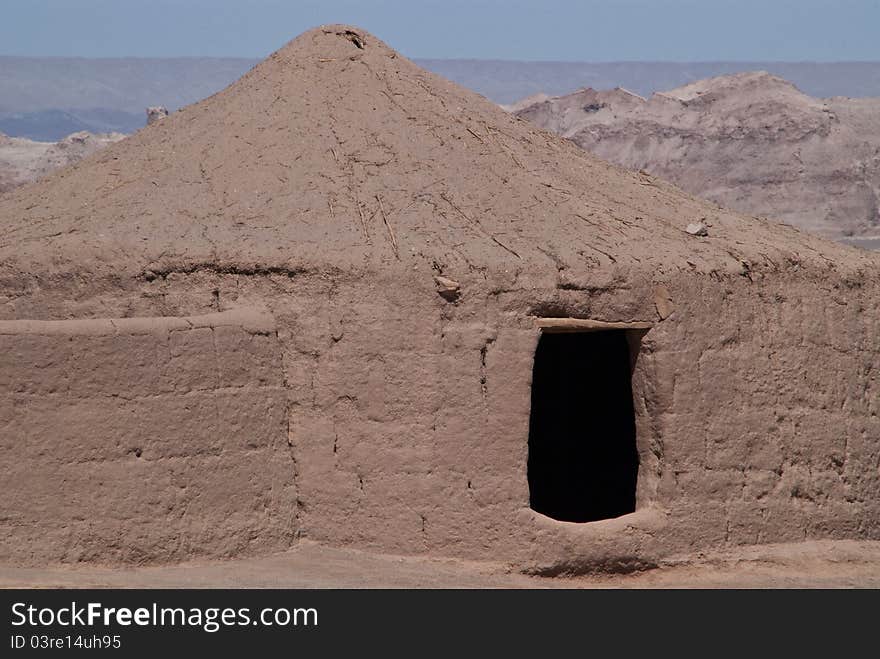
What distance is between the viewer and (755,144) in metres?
37.8

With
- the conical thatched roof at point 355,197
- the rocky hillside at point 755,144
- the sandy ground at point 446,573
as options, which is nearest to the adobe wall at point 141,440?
the sandy ground at point 446,573

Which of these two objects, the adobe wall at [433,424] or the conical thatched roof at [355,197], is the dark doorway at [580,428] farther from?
the adobe wall at [433,424]

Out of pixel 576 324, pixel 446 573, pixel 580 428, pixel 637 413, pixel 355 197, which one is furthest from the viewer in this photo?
pixel 580 428

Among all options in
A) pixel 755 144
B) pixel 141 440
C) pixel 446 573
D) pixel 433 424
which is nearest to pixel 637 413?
pixel 433 424

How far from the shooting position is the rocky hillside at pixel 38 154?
36625 millimetres

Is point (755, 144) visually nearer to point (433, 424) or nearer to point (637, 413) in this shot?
point (637, 413)

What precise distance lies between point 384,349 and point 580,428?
3651 millimetres

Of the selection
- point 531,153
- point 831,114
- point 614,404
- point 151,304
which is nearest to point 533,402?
point 614,404

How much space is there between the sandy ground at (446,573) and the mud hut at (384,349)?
3.9 inches

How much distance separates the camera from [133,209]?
8.53 metres

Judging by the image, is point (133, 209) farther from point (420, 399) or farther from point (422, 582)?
point (422, 582)

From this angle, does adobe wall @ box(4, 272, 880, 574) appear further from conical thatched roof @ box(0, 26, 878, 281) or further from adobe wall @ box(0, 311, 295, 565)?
conical thatched roof @ box(0, 26, 878, 281)

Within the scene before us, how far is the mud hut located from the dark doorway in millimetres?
1675

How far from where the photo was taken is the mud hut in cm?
727
